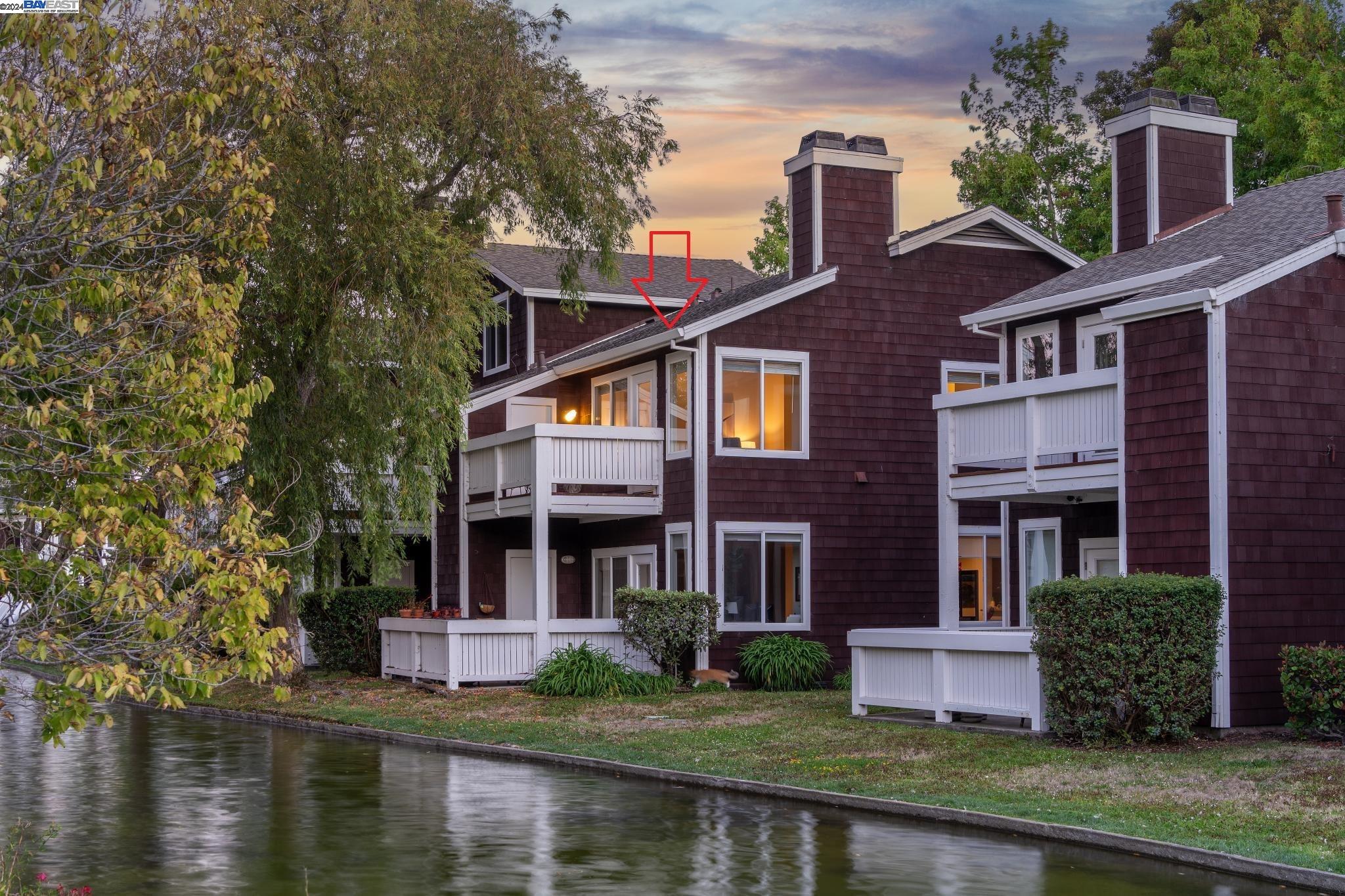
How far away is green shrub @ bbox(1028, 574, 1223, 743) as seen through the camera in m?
16.9

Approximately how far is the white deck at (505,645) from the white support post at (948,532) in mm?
6344

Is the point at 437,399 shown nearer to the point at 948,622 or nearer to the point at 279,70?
the point at 948,622

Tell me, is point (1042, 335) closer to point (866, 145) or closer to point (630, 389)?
point (866, 145)

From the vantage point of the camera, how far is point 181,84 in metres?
10.5

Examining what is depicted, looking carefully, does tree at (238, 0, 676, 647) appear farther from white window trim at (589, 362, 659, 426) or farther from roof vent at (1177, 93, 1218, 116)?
roof vent at (1177, 93, 1218, 116)

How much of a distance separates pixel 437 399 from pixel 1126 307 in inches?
458

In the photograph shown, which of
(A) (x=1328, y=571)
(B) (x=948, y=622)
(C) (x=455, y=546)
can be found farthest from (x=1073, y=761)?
(C) (x=455, y=546)

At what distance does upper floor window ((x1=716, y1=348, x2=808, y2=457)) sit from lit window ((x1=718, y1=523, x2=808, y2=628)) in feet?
4.70

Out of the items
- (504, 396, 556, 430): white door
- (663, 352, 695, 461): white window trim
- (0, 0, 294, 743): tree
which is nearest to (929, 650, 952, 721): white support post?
(663, 352, 695, 461): white window trim

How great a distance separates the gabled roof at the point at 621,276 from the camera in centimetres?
3538

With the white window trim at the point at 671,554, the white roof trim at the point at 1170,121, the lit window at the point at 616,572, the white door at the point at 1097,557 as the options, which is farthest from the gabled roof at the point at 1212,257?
the lit window at the point at 616,572

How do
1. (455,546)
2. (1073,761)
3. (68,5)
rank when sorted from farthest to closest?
(455,546) < (1073,761) < (68,5)

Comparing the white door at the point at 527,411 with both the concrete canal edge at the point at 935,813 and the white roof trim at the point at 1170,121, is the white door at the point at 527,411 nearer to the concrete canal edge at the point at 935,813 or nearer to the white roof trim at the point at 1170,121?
the concrete canal edge at the point at 935,813

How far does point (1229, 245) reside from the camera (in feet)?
69.1
